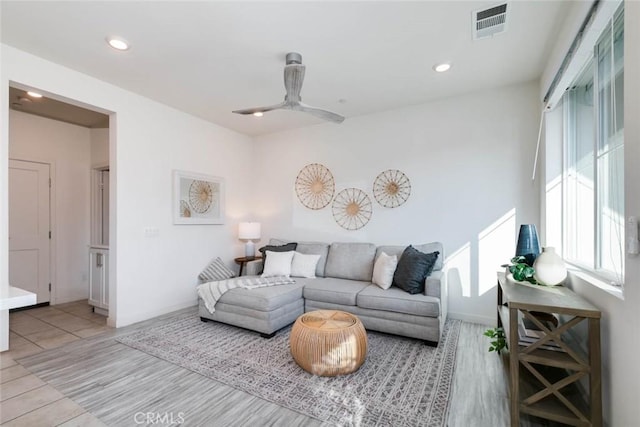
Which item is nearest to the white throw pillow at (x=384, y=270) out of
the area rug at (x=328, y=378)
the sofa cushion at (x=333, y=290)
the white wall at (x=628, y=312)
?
the sofa cushion at (x=333, y=290)

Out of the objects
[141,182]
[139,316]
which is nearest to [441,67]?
[141,182]

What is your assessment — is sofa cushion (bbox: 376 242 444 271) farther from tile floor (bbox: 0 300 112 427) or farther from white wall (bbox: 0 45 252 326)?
tile floor (bbox: 0 300 112 427)

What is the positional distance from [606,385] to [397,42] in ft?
8.81

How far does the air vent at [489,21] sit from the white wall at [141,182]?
11.9 feet

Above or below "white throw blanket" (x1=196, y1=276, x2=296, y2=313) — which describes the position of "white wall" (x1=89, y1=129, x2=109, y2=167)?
above

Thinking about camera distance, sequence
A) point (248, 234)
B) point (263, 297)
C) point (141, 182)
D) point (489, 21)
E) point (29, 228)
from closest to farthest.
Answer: point (489, 21) → point (263, 297) → point (141, 182) → point (29, 228) → point (248, 234)

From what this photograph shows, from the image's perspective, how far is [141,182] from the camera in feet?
11.8

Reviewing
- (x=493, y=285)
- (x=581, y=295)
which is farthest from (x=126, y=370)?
(x=493, y=285)

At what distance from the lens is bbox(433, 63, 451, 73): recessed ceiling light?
2.86 meters

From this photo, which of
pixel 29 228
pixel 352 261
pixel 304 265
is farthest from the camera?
pixel 29 228

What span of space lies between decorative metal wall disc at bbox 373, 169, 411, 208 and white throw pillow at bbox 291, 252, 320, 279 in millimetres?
1207

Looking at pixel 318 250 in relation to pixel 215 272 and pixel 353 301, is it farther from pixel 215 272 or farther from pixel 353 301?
pixel 215 272

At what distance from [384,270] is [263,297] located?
4.47 ft

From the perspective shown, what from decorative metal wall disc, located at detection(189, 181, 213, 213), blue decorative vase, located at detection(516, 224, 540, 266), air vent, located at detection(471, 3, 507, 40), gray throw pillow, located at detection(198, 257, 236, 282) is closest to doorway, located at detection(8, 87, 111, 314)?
gray throw pillow, located at detection(198, 257, 236, 282)
